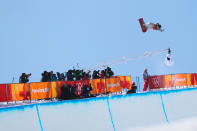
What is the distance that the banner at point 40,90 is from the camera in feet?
45.7

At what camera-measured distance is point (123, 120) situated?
8742mm

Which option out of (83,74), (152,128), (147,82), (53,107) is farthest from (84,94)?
(53,107)

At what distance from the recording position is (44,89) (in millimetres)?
14289

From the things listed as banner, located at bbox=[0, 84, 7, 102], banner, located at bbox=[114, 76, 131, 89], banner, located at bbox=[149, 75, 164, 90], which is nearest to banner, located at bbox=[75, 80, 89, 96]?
banner, located at bbox=[0, 84, 7, 102]

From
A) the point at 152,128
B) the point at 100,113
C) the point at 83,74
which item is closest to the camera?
the point at 100,113

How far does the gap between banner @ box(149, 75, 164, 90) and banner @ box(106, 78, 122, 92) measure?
2.92 meters

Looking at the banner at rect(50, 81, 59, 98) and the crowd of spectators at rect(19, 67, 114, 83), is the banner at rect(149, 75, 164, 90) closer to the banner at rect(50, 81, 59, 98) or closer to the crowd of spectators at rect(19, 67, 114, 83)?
the crowd of spectators at rect(19, 67, 114, 83)

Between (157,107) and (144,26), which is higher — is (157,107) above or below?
below

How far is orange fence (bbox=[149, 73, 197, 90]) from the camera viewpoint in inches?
792

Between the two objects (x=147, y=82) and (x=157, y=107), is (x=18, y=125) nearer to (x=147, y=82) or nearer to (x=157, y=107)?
(x=157, y=107)

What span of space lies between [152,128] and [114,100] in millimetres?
1460

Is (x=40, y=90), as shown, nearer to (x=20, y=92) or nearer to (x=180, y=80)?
(x=20, y=92)

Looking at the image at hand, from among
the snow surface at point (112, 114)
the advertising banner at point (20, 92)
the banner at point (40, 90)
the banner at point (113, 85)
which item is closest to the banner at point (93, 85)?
the banner at point (113, 85)

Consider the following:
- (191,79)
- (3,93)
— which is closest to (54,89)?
(3,93)
